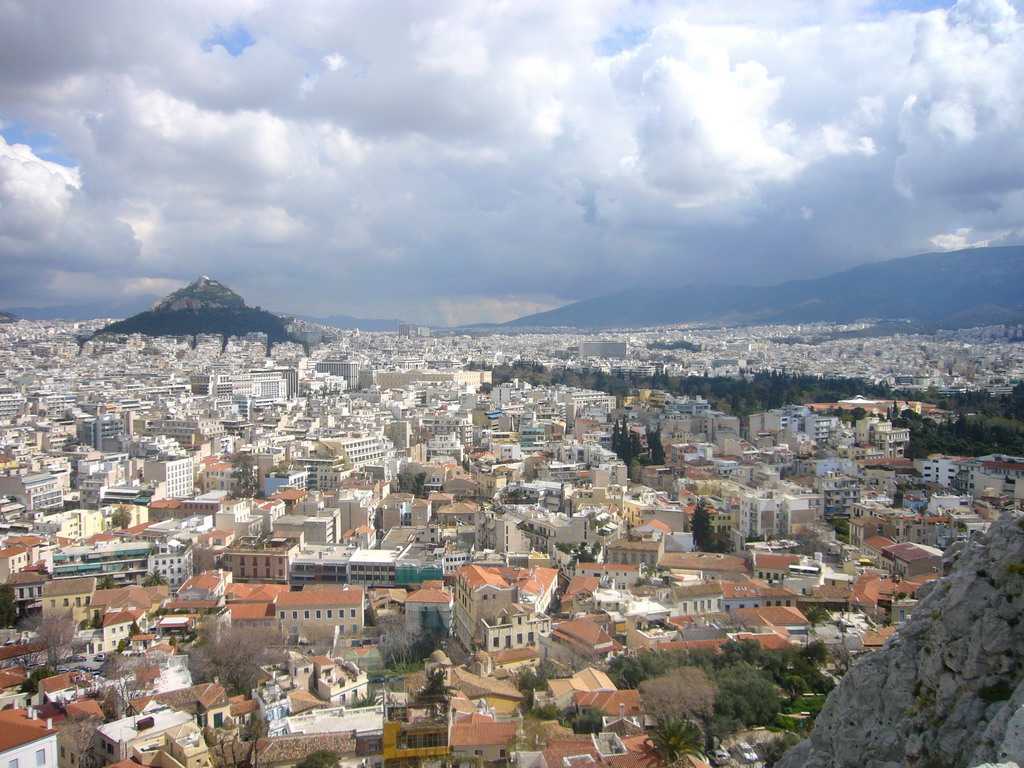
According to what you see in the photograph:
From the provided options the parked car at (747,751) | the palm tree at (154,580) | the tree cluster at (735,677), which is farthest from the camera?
the palm tree at (154,580)

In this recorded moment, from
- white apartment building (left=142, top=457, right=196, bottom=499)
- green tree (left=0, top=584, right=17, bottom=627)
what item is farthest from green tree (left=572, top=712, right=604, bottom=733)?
white apartment building (left=142, top=457, right=196, bottom=499)

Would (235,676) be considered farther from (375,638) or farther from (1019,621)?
(1019,621)

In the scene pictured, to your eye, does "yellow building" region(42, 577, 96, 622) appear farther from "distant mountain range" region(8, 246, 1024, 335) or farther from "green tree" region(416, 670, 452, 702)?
"distant mountain range" region(8, 246, 1024, 335)

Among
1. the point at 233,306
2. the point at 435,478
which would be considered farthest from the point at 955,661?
the point at 233,306

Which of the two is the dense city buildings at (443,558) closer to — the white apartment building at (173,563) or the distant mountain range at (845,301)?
the white apartment building at (173,563)

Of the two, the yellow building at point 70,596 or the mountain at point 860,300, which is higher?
the mountain at point 860,300

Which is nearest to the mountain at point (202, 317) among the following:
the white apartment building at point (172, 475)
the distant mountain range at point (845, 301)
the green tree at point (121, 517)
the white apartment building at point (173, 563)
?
the distant mountain range at point (845, 301)
